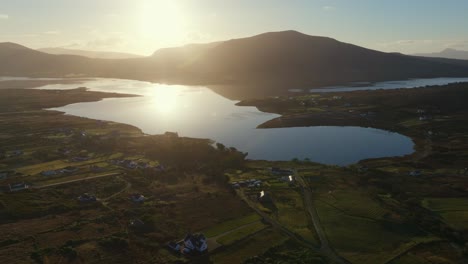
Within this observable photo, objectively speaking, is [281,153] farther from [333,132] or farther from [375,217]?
[375,217]

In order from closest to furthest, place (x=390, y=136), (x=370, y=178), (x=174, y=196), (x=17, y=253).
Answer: (x=17, y=253) < (x=174, y=196) < (x=370, y=178) < (x=390, y=136)

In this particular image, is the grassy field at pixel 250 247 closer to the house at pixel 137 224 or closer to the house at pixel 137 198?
the house at pixel 137 224

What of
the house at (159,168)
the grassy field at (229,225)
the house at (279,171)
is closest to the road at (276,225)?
the grassy field at (229,225)

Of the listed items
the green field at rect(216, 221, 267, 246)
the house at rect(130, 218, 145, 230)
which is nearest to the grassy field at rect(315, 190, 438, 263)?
the green field at rect(216, 221, 267, 246)

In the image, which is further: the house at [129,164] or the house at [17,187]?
the house at [129,164]

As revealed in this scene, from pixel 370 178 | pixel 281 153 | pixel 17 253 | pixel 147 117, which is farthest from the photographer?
pixel 147 117

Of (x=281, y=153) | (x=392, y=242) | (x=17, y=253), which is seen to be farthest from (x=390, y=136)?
(x=17, y=253)

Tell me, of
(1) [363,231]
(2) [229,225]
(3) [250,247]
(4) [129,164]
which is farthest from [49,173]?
(1) [363,231]

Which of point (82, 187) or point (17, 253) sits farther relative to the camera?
point (82, 187)
